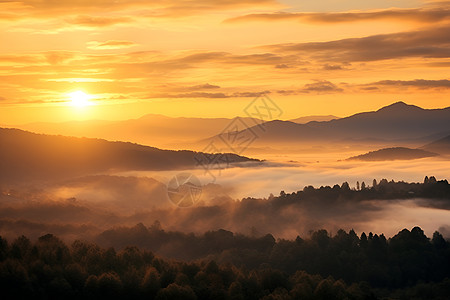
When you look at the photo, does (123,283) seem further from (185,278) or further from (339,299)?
(339,299)

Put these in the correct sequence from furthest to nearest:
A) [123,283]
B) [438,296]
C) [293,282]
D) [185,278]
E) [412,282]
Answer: [412,282]
[438,296]
[293,282]
[185,278]
[123,283]

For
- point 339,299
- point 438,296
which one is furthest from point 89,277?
point 438,296

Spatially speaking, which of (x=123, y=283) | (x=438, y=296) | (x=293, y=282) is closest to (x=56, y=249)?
(x=123, y=283)

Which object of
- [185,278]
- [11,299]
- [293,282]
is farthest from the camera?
[293,282]

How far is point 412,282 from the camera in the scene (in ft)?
547

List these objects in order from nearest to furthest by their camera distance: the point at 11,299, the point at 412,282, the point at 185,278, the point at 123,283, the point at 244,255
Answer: the point at 11,299
the point at 123,283
the point at 185,278
the point at 412,282
the point at 244,255

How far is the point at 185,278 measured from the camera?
3930 inches

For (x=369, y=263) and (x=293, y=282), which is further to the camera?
(x=369, y=263)

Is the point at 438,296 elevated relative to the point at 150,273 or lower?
lower

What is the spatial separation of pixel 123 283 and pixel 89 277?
16.9 feet

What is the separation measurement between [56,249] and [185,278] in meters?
19.6

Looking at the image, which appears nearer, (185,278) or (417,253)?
(185,278)

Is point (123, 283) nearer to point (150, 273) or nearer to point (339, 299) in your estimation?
point (150, 273)

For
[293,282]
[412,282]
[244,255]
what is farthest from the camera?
[244,255]
